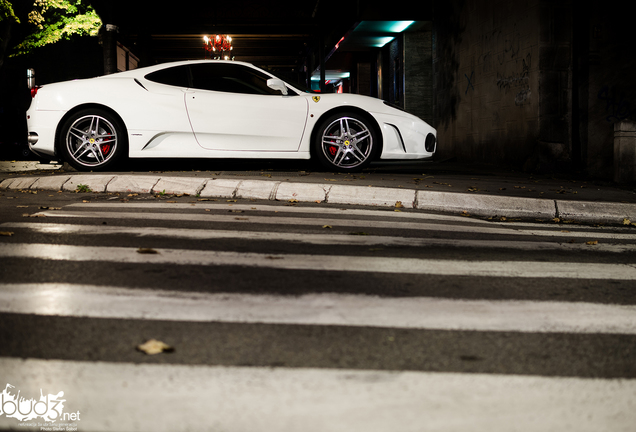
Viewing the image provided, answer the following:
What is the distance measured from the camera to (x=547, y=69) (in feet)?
35.7

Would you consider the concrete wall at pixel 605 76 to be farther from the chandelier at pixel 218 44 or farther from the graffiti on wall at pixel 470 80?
the chandelier at pixel 218 44

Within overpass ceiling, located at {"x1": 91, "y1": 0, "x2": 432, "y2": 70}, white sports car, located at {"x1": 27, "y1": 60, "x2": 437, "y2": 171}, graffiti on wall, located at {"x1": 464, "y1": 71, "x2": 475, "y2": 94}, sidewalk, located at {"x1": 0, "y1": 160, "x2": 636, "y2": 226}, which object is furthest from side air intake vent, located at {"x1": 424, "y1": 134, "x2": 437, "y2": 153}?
overpass ceiling, located at {"x1": 91, "y1": 0, "x2": 432, "y2": 70}

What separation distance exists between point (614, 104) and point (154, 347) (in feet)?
34.6

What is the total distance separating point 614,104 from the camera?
35.1 feet

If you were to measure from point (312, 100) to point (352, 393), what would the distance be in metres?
6.47

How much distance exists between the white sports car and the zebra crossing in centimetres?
347

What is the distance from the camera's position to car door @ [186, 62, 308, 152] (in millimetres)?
7980

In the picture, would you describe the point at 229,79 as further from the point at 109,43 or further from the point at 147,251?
the point at 109,43

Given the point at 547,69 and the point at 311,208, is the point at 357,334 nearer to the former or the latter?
the point at 311,208

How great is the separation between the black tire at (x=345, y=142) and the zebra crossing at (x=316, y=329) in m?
3.75

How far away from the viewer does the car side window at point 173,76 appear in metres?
8.17

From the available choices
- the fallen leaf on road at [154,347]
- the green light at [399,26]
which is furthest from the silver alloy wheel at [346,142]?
the green light at [399,26]

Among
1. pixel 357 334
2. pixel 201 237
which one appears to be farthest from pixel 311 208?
pixel 357 334

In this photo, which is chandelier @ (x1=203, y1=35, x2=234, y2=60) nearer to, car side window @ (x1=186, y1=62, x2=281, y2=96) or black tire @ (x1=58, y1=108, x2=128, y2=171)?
car side window @ (x1=186, y1=62, x2=281, y2=96)
